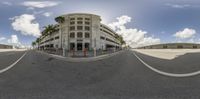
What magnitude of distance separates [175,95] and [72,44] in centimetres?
9033

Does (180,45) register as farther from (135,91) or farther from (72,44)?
(135,91)

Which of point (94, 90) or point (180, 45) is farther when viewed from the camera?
point (180, 45)

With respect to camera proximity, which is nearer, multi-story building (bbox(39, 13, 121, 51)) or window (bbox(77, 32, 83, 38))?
multi-story building (bbox(39, 13, 121, 51))

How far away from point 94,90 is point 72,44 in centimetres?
8931

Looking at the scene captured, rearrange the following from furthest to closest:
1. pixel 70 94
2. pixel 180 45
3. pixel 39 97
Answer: pixel 180 45, pixel 70 94, pixel 39 97

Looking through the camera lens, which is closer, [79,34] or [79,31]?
[79,34]

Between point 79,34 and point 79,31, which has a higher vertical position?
point 79,31

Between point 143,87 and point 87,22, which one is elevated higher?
point 87,22


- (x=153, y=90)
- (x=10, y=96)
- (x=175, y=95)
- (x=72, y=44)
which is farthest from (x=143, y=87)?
(x=72, y=44)

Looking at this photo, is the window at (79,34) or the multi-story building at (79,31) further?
the window at (79,34)

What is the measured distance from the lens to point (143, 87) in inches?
262

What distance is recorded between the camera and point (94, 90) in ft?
20.6

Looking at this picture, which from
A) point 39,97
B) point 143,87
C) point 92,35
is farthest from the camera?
point 92,35

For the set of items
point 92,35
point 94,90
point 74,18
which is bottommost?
point 94,90
